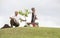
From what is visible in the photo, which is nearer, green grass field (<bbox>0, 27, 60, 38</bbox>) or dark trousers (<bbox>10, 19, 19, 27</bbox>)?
green grass field (<bbox>0, 27, 60, 38</bbox>)

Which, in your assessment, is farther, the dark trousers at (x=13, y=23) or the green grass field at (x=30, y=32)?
the dark trousers at (x=13, y=23)

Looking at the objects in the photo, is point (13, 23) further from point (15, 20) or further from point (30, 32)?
point (30, 32)

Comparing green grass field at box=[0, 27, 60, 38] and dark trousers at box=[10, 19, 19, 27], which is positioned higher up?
dark trousers at box=[10, 19, 19, 27]

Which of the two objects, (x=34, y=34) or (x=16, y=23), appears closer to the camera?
(x=34, y=34)

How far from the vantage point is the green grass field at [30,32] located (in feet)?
32.7

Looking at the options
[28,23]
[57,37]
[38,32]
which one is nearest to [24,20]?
[28,23]

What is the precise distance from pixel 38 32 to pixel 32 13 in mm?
1297

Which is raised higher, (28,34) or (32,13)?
(32,13)

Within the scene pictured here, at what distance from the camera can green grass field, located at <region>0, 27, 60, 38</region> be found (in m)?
9.98

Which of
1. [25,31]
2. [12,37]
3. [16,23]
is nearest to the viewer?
[12,37]

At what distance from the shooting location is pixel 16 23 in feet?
36.9

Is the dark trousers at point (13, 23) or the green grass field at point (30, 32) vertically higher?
the dark trousers at point (13, 23)

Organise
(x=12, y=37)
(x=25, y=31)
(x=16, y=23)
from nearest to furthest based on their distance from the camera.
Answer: (x=12, y=37) → (x=25, y=31) → (x=16, y=23)

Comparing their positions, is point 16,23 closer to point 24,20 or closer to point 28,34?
point 24,20
